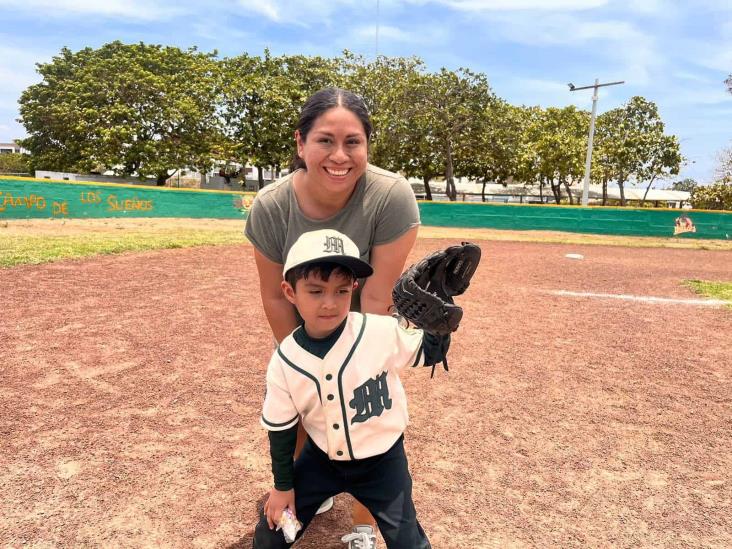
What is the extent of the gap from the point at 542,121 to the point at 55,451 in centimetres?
4486

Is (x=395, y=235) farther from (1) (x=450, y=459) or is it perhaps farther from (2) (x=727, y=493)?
(2) (x=727, y=493)

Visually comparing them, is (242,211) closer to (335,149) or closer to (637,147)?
(335,149)

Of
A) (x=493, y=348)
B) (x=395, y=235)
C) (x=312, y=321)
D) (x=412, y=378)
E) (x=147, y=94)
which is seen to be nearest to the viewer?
(x=312, y=321)

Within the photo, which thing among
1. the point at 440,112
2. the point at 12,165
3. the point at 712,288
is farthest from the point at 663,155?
the point at 12,165

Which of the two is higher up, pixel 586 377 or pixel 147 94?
pixel 147 94

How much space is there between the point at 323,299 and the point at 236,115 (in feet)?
119

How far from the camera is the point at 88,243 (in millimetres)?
12117

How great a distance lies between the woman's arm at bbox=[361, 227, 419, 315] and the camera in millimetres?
2242

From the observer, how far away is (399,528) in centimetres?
179

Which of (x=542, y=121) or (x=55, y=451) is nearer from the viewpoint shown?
(x=55, y=451)

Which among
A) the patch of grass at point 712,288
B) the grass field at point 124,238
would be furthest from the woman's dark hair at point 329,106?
the grass field at point 124,238

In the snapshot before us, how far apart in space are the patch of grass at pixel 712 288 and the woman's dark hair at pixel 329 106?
26.0 feet

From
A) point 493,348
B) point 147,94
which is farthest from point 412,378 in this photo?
point 147,94

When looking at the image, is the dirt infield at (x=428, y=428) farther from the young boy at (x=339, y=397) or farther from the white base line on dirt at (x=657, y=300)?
the white base line on dirt at (x=657, y=300)
